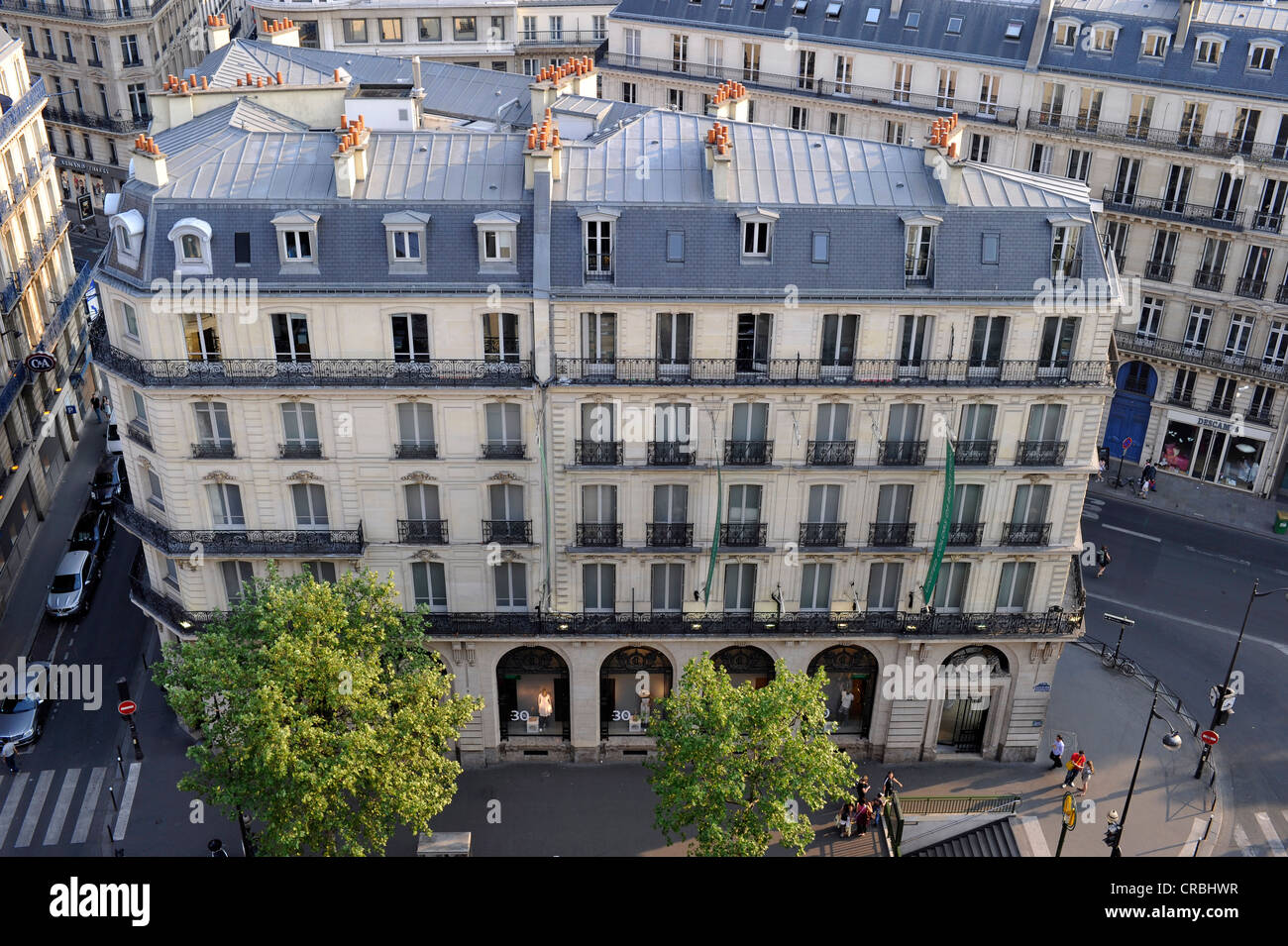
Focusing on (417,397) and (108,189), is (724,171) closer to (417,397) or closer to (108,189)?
(417,397)

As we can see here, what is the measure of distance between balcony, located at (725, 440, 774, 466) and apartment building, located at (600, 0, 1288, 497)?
121ft

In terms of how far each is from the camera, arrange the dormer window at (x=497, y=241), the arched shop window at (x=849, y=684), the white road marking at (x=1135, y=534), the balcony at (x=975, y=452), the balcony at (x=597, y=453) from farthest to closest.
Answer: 1. the white road marking at (x=1135, y=534)
2. the arched shop window at (x=849, y=684)
3. the balcony at (x=975, y=452)
4. the balcony at (x=597, y=453)
5. the dormer window at (x=497, y=241)

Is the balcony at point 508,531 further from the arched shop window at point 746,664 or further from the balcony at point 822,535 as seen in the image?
the balcony at point 822,535

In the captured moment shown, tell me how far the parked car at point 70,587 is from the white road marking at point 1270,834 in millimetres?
57791

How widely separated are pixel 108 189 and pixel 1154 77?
8005 cm

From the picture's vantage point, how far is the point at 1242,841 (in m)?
52.0

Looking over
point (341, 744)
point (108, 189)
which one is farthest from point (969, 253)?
point (108, 189)

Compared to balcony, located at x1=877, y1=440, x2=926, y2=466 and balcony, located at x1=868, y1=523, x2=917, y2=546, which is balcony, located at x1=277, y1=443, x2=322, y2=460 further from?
balcony, located at x1=868, y1=523, x2=917, y2=546

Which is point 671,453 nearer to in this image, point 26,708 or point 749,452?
point 749,452

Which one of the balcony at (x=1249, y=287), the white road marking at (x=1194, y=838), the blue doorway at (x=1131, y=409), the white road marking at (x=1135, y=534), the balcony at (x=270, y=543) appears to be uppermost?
the balcony at (x=1249, y=287)

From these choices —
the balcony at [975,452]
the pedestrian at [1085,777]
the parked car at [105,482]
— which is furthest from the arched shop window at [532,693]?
the parked car at [105,482]

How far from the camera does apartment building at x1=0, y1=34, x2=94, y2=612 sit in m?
69.4

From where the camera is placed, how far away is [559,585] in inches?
2039

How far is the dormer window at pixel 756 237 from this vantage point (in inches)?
1822
